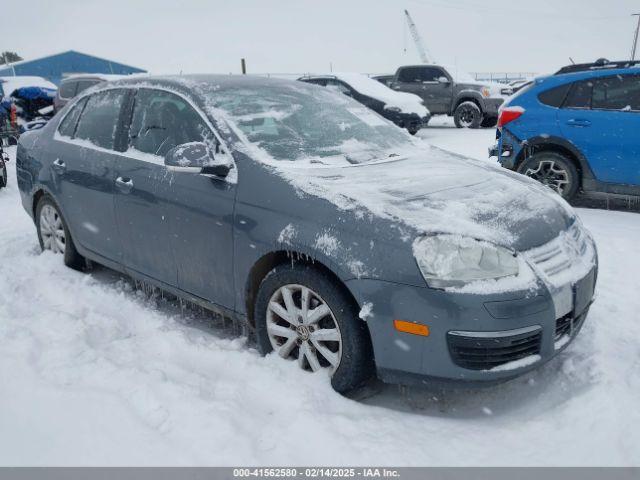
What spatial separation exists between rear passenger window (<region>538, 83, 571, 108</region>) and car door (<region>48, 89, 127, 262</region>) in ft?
15.6

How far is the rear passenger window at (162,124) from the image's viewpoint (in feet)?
11.0

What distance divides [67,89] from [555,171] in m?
11.7

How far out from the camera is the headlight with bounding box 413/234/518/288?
7.88 ft

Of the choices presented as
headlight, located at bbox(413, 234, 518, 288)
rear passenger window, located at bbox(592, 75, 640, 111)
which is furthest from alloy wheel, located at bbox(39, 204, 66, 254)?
rear passenger window, located at bbox(592, 75, 640, 111)

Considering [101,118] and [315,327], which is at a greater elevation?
[101,118]

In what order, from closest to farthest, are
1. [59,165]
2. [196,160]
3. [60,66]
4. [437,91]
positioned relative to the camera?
1. [196,160]
2. [59,165]
3. [437,91]
4. [60,66]

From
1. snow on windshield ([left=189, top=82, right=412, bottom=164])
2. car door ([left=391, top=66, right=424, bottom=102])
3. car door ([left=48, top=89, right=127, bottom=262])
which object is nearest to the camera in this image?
snow on windshield ([left=189, top=82, right=412, bottom=164])

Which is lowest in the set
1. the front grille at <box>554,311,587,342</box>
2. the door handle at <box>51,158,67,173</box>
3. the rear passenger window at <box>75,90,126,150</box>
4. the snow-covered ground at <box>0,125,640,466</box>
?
the snow-covered ground at <box>0,125,640,466</box>

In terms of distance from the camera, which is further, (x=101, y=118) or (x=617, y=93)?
(x=617, y=93)

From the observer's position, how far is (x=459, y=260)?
244 cm

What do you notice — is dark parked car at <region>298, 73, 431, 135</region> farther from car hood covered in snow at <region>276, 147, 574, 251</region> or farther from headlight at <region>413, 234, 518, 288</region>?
headlight at <region>413, 234, 518, 288</region>

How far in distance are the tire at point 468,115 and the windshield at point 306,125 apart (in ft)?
39.3

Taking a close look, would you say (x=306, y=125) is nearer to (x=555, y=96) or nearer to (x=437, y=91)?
(x=555, y=96)

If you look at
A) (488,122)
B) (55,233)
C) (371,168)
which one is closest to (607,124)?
(371,168)
